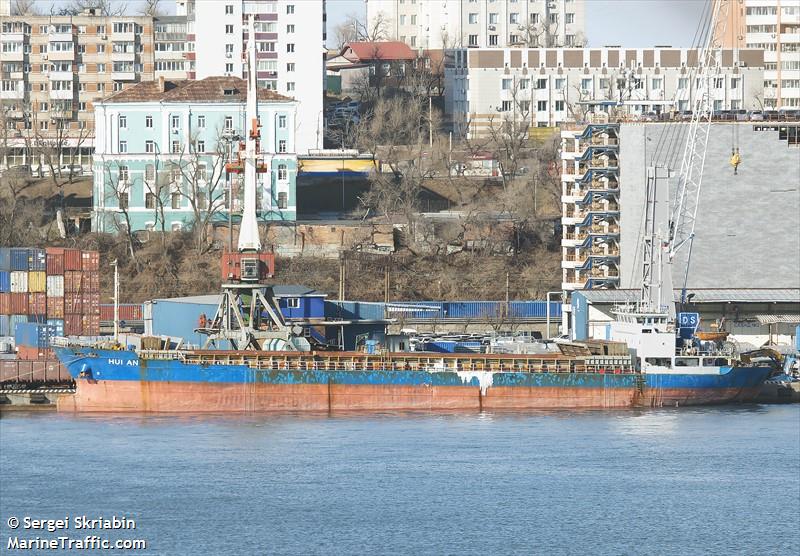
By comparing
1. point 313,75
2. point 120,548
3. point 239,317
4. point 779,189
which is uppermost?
point 313,75

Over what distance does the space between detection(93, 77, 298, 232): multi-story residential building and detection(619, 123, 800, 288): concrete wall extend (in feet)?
87.9

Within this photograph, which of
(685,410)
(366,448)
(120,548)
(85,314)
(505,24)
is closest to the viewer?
(120,548)

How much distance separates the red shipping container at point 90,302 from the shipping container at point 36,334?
2.91m

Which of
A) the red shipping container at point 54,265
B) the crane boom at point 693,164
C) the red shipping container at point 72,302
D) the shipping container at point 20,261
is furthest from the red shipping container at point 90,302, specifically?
the crane boom at point 693,164

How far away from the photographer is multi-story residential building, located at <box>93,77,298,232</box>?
121812mm

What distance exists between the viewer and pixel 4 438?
74.4 metres

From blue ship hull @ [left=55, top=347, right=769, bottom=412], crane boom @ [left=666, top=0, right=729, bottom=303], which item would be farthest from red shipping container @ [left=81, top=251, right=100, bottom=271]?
crane boom @ [left=666, top=0, right=729, bottom=303]

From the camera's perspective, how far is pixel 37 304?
306 ft

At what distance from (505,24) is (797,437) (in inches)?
3625

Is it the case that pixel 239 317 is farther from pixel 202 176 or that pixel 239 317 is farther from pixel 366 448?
pixel 202 176

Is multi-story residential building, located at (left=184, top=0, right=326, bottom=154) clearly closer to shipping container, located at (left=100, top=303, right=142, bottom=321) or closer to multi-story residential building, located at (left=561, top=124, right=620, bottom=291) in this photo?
shipping container, located at (left=100, top=303, right=142, bottom=321)

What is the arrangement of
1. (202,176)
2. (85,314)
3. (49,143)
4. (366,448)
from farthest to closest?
(49,143), (202,176), (85,314), (366,448)

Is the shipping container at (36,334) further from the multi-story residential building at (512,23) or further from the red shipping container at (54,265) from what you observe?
the multi-story residential building at (512,23)

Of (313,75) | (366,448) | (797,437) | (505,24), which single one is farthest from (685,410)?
(505,24)
